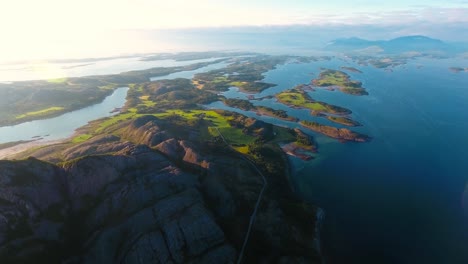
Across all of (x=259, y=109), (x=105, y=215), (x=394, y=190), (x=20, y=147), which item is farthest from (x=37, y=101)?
(x=394, y=190)

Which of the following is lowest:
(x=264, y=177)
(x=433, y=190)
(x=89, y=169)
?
(x=433, y=190)

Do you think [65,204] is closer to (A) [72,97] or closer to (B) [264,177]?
(B) [264,177]

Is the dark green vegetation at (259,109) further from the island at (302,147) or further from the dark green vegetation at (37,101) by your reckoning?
the dark green vegetation at (37,101)

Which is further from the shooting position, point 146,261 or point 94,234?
point 94,234

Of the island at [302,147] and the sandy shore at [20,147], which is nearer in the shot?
the island at [302,147]

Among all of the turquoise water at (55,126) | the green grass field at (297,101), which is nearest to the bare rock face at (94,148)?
the turquoise water at (55,126)

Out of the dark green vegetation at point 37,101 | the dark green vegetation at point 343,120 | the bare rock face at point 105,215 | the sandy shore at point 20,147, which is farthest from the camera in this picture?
the dark green vegetation at point 37,101

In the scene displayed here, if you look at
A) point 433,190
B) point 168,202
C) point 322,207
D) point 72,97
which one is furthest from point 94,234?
point 72,97

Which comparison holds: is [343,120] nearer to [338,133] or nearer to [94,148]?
[338,133]
